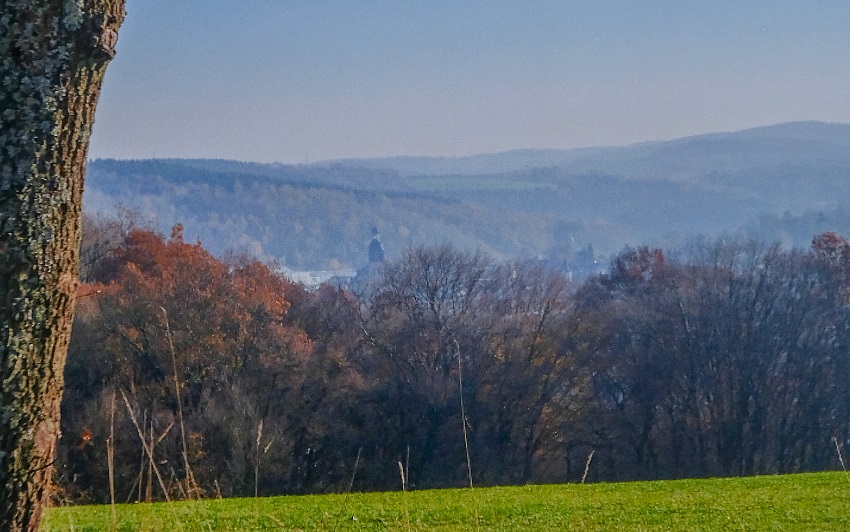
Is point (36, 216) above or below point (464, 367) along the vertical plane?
above

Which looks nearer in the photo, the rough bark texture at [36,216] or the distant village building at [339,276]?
the rough bark texture at [36,216]

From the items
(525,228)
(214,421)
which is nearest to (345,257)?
(525,228)

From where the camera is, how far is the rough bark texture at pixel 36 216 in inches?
70.3

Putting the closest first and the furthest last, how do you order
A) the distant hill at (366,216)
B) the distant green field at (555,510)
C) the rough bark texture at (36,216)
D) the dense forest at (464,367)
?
the rough bark texture at (36,216), the distant green field at (555,510), the dense forest at (464,367), the distant hill at (366,216)

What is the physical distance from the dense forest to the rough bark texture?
2014 cm

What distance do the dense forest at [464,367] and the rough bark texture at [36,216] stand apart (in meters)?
20.1

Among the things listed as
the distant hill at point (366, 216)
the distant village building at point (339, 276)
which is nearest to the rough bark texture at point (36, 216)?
the distant village building at point (339, 276)

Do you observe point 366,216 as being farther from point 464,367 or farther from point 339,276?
point 464,367

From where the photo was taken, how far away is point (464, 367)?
2825 centimetres

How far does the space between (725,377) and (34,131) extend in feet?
107

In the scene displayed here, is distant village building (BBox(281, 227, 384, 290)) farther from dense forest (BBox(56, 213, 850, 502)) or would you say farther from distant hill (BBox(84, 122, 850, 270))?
distant hill (BBox(84, 122, 850, 270))

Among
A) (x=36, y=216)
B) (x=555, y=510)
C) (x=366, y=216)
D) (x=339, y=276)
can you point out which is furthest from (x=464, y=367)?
(x=366, y=216)

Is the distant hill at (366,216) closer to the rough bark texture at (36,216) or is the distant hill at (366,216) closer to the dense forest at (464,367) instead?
the dense forest at (464,367)

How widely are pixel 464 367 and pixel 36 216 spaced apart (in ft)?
87.6
